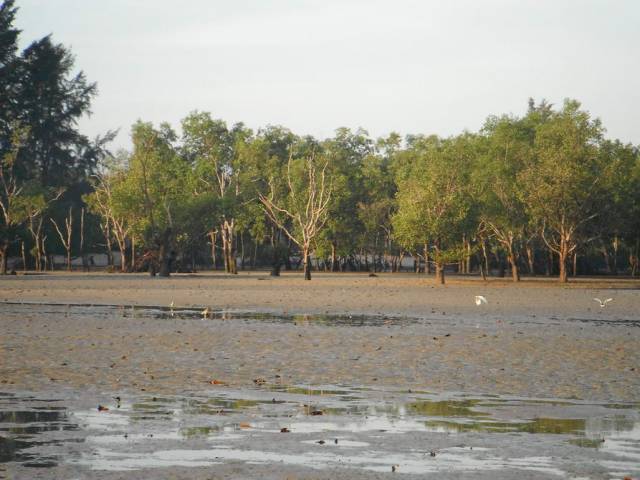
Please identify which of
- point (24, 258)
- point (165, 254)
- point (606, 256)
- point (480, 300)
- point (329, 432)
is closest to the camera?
point (329, 432)

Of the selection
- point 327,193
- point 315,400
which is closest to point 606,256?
point 327,193

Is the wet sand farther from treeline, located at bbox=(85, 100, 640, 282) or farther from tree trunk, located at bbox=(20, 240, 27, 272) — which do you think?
tree trunk, located at bbox=(20, 240, 27, 272)

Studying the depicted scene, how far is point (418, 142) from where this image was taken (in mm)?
128750

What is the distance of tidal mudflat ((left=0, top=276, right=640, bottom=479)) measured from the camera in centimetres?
984

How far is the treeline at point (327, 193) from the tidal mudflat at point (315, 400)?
48.4 meters

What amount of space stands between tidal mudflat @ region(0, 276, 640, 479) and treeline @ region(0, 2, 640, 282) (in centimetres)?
4840

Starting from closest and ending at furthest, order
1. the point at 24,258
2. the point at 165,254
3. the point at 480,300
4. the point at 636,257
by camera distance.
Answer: the point at 480,300, the point at 165,254, the point at 636,257, the point at 24,258

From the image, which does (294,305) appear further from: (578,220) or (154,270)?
(154,270)

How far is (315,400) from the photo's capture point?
47.0 feet

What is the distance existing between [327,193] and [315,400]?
92.3 m

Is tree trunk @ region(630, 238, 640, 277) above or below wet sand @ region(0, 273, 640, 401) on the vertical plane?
above

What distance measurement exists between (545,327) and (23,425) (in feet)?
68.1

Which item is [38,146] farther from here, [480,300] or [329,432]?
[329,432]

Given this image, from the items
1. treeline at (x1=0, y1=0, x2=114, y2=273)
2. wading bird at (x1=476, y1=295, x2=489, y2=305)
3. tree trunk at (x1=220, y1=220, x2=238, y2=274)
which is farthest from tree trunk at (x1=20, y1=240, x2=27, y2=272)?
wading bird at (x1=476, y1=295, x2=489, y2=305)
